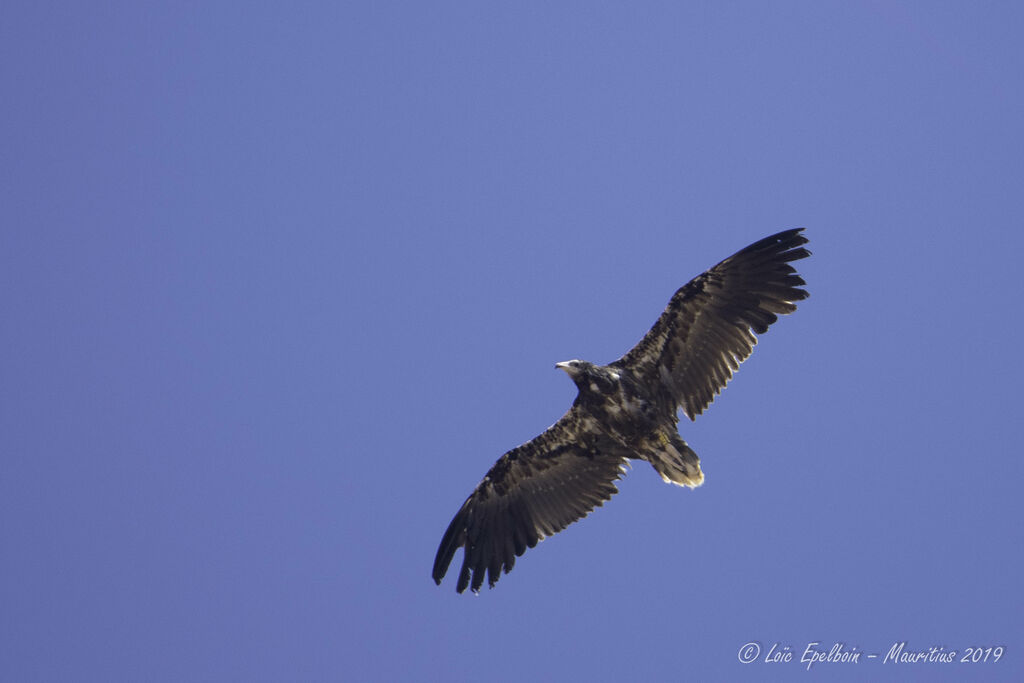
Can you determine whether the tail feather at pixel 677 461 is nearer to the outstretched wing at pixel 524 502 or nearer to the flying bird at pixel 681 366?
the flying bird at pixel 681 366

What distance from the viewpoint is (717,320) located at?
1642 centimetres

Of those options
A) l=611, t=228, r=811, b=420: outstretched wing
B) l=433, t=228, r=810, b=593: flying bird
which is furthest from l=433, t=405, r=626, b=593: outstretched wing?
l=611, t=228, r=811, b=420: outstretched wing

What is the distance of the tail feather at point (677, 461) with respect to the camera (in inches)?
642

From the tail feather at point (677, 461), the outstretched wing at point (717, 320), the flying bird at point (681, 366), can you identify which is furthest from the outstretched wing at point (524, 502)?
the outstretched wing at point (717, 320)

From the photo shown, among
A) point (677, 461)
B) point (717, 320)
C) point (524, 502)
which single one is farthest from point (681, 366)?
point (524, 502)

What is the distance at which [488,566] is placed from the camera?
57.3ft

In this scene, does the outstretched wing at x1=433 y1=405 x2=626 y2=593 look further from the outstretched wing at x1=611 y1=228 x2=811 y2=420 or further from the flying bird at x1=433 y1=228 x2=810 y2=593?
the outstretched wing at x1=611 y1=228 x2=811 y2=420

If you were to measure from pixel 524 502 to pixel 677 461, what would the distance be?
298 centimetres

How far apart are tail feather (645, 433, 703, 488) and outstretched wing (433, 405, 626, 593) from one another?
3.16 feet

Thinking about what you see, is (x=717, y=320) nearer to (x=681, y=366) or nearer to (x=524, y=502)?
(x=681, y=366)

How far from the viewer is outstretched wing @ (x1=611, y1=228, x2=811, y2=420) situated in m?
16.2

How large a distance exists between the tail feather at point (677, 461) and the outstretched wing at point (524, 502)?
0.96 m

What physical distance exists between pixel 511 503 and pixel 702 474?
3.49 metres

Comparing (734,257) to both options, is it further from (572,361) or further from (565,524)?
(565,524)
